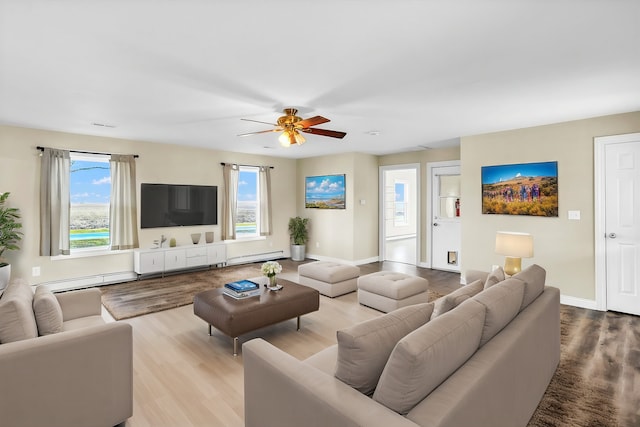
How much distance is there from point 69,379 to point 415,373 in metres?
1.88

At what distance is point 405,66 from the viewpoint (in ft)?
8.82

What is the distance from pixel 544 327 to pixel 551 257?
285 cm

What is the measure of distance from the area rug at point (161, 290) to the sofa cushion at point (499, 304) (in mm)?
3850

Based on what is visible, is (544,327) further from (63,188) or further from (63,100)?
(63,188)

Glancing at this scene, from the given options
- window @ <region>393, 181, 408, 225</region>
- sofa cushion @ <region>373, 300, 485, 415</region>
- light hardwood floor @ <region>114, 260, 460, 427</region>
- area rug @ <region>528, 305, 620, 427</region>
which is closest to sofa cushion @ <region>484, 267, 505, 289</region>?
area rug @ <region>528, 305, 620, 427</region>

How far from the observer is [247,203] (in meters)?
7.56

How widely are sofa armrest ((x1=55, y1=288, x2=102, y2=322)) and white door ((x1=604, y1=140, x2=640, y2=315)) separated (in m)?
5.81

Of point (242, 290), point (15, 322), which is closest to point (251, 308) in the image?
point (242, 290)

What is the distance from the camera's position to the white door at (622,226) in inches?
155

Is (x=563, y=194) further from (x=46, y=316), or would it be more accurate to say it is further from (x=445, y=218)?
(x=46, y=316)

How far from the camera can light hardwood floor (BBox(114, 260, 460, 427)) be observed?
2.17 meters

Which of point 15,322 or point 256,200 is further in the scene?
point 256,200

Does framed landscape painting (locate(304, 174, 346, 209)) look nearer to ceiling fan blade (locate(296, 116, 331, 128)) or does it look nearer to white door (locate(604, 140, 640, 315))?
ceiling fan blade (locate(296, 116, 331, 128))

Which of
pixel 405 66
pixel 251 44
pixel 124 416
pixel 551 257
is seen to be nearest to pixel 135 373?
pixel 124 416
